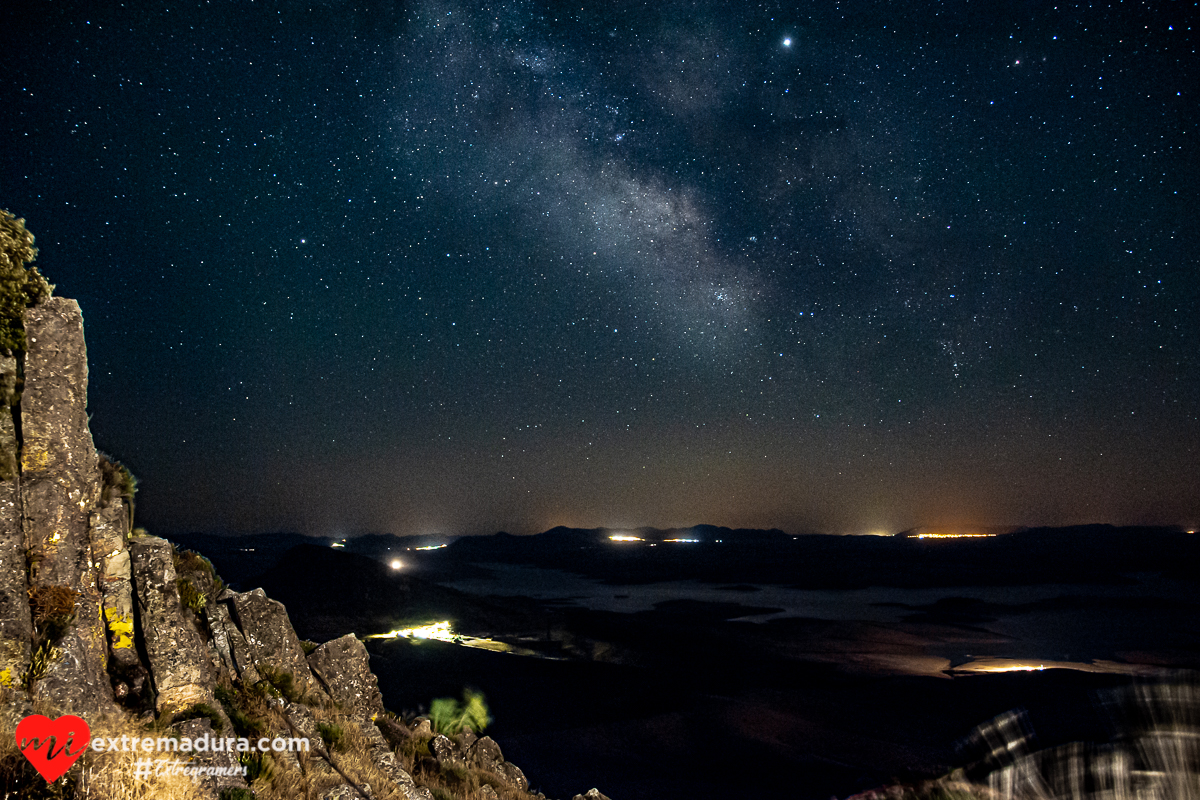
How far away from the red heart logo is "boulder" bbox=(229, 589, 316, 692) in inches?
282

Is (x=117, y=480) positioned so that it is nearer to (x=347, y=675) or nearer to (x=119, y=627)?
(x=119, y=627)

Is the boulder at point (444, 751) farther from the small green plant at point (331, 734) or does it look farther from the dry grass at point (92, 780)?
the dry grass at point (92, 780)

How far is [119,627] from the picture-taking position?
28.2 ft

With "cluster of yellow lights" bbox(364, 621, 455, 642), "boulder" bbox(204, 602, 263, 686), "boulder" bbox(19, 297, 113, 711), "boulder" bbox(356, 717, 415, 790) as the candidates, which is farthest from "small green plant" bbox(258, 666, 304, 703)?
"cluster of yellow lights" bbox(364, 621, 455, 642)

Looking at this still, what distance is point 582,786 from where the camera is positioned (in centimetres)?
2759

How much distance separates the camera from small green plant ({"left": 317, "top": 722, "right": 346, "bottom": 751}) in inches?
421

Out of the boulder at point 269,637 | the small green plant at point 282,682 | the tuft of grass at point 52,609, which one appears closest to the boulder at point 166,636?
the tuft of grass at point 52,609

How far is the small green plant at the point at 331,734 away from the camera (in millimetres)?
10703

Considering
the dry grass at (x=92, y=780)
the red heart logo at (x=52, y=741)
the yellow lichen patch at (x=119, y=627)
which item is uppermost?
the yellow lichen patch at (x=119, y=627)

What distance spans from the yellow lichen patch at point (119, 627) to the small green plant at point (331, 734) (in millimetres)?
4183

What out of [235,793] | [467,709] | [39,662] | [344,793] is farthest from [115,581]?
[467,709]

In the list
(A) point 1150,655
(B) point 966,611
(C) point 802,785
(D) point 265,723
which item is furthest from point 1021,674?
(D) point 265,723

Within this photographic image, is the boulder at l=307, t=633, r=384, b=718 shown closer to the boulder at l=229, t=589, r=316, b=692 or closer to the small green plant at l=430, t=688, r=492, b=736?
the boulder at l=229, t=589, r=316, b=692

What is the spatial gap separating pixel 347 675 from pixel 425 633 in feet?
186
